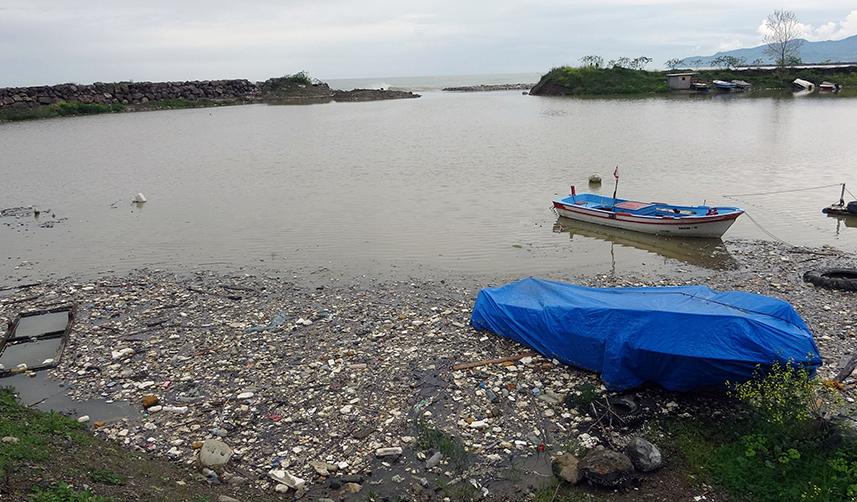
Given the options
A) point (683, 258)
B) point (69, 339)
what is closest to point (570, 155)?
point (683, 258)

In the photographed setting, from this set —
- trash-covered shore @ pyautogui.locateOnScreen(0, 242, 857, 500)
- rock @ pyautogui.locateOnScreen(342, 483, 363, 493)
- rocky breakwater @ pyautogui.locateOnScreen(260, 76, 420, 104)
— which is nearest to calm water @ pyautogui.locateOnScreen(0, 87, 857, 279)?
trash-covered shore @ pyautogui.locateOnScreen(0, 242, 857, 500)

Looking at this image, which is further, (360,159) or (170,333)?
(360,159)

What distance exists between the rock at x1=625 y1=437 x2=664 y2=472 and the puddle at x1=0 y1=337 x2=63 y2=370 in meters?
11.4

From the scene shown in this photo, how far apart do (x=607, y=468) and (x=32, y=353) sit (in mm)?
12120

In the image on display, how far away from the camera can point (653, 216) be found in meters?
20.6

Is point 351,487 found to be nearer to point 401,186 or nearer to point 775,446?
point 775,446

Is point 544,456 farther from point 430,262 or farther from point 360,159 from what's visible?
point 360,159

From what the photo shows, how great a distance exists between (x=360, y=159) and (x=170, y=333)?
1103 inches

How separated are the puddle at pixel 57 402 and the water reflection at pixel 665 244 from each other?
1523 cm

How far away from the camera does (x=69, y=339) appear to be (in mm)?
12898

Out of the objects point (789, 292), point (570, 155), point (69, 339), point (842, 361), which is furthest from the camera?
point (570, 155)

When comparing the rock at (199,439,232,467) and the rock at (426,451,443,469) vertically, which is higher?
the rock at (199,439,232,467)

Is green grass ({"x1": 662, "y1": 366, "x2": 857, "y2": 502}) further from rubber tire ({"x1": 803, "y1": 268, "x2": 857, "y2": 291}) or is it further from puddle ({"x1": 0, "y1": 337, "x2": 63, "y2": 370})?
puddle ({"x1": 0, "y1": 337, "x2": 63, "y2": 370})

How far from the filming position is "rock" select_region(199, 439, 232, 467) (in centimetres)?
856
